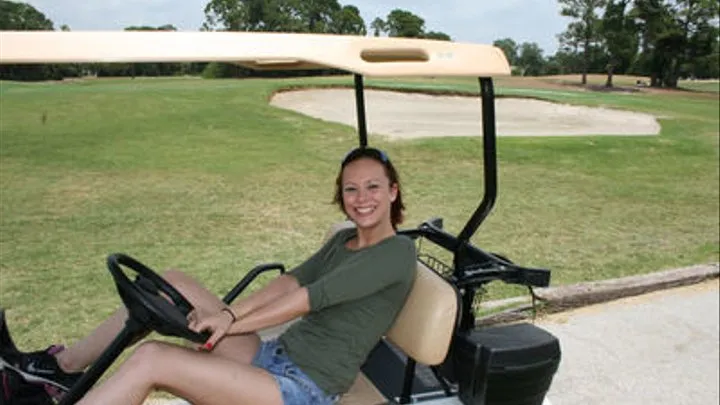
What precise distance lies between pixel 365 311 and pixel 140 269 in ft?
2.42

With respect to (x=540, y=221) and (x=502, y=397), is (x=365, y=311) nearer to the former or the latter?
(x=502, y=397)

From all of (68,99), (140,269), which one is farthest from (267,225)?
(68,99)

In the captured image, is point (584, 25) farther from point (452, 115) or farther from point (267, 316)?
point (267, 316)

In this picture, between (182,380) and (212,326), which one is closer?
(182,380)

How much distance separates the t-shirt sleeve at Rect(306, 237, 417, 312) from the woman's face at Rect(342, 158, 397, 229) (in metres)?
0.12

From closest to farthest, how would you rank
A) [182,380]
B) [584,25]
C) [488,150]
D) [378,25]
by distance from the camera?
[182,380]
[488,150]
[378,25]
[584,25]

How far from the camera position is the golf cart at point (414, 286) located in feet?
6.10

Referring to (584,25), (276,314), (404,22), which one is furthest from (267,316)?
(584,25)

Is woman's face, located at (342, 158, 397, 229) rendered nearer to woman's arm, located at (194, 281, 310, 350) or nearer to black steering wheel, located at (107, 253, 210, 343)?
woman's arm, located at (194, 281, 310, 350)

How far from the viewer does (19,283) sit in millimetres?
4832

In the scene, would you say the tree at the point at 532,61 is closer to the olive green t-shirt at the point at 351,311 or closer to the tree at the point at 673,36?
the tree at the point at 673,36

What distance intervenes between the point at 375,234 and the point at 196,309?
65 centimetres

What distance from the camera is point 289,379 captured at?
2.17 metres

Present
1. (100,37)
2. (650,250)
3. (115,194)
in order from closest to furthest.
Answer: (100,37) → (650,250) → (115,194)
